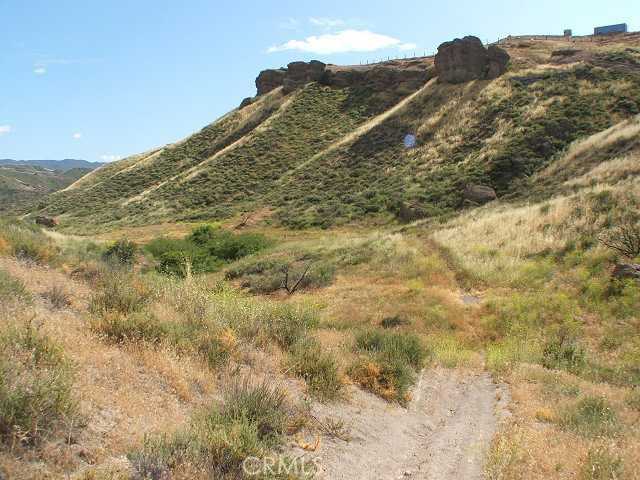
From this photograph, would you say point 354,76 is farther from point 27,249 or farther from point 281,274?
point 27,249

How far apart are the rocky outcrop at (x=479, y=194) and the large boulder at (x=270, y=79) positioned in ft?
142

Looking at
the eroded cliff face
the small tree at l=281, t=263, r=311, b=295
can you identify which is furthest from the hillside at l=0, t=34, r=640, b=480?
the eroded cliff face

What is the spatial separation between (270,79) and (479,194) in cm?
4657

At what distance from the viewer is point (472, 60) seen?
1865 inches

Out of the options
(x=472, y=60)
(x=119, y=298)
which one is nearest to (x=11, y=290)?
(x=119, y=298)

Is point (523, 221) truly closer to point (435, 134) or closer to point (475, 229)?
point (475, 229)

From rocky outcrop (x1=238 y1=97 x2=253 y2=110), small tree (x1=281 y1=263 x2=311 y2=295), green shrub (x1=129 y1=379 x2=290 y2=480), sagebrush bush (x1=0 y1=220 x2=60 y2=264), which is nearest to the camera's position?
green shrub (x1=129 y1=379 x2=290 y2=480)

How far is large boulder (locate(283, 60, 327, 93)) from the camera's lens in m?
64.1

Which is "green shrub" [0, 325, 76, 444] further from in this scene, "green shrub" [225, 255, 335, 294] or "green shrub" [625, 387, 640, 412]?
"green shrub" [225, 255, 335, 294]

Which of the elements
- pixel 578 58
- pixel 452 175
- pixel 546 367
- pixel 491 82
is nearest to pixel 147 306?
pixel 546 367

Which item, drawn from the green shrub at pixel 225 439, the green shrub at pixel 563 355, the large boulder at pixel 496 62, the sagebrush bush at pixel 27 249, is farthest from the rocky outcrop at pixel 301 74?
the green shrub at pixel 225 439

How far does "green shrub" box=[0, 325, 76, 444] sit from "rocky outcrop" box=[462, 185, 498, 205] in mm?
30197

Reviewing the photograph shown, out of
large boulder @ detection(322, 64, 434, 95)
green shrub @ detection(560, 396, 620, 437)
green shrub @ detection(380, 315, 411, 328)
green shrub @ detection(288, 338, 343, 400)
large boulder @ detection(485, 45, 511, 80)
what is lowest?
green shrub @ detection(380, 315, 411, 328)

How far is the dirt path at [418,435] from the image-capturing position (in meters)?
5.15
